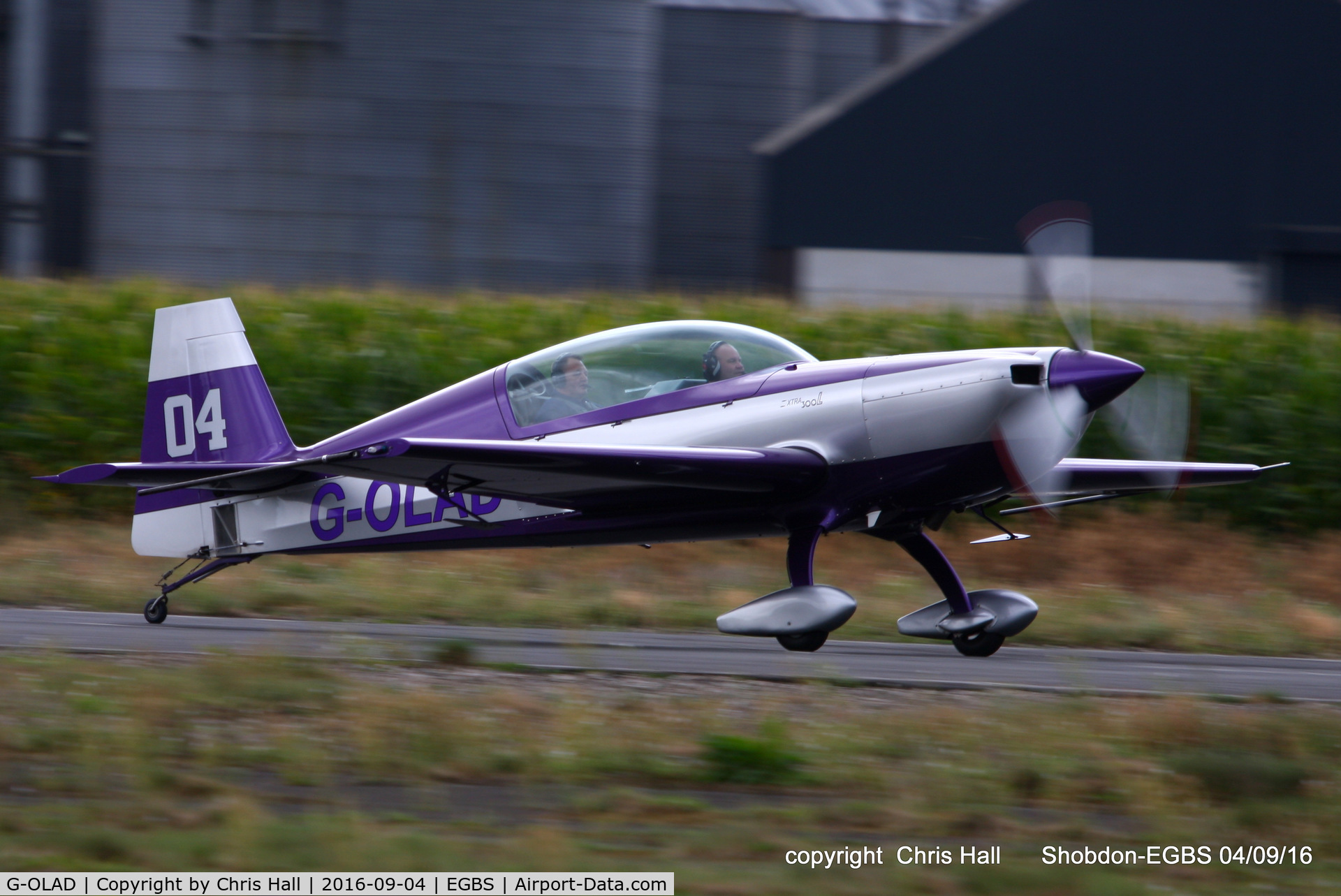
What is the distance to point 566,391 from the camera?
798 centimetres

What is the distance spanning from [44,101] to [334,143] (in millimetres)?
6116

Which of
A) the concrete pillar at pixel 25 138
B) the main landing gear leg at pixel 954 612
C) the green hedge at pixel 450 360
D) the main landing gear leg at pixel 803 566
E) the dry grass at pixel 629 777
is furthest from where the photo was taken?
the concrete pillar at pixel 25 138

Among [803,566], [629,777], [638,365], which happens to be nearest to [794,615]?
[803,566]

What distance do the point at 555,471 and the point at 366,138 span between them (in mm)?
15347

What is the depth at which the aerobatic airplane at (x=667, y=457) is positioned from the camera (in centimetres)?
711

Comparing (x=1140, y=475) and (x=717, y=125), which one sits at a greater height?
(x=717, y=125)

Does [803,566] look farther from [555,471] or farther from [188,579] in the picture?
[188,579]

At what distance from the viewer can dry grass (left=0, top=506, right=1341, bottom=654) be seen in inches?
385

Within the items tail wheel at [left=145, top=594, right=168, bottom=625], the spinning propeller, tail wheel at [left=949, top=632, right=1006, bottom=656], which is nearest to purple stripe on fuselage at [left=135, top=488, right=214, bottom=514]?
tail wheel at [left=145, top=594, right=168, bottom=625]

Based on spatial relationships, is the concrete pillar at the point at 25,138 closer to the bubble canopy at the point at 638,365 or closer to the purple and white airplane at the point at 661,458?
the purple and white airplane at the point at 661,458

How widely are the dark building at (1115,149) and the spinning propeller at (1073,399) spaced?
14628mm

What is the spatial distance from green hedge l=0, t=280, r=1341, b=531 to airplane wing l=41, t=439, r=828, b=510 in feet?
24.2

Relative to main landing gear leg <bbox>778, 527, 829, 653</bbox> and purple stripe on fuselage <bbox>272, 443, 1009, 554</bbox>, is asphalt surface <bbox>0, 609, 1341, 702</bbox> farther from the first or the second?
purple stripe on fuselage <bbox>272, 443, 1009, 554</bbox>

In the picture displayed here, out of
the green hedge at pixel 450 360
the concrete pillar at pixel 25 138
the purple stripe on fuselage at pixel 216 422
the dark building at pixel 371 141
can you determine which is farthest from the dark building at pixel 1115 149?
the purple stripe on fuselage at pixel 216 422
